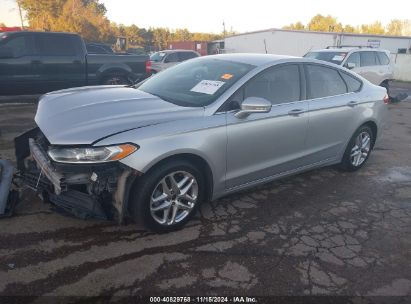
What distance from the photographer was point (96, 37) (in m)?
42.1

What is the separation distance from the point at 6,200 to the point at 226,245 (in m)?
2.21

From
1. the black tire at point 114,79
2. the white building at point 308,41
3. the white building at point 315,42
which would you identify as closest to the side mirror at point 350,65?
the black tire at point 114,79

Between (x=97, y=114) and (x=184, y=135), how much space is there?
836 mm

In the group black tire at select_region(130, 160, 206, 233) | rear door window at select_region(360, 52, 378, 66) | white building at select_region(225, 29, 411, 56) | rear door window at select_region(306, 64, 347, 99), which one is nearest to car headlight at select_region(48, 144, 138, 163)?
black tire at select_region(130, 160, 206, 233)

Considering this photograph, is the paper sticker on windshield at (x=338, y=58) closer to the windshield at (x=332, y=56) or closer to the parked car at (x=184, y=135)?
the windshield at (x=332, y=56)

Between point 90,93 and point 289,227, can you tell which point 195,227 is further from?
point 90,93

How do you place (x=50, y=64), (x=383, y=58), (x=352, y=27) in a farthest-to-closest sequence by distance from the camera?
1. (x=352, y=27)
2. (x=383, y=58)
3. (x=50, y=64)

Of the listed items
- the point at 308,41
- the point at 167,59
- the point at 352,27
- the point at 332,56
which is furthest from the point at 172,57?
the point at 352,27

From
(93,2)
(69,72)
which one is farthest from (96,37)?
(69,72)

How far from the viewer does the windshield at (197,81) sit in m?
3.68

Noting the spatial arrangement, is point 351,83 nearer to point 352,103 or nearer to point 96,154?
point 352,103

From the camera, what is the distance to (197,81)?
4023mm

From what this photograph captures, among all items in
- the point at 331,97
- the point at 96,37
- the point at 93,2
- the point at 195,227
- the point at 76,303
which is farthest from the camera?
the point at 93,2

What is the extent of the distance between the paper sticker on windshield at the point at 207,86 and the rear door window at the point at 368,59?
32.8ft
